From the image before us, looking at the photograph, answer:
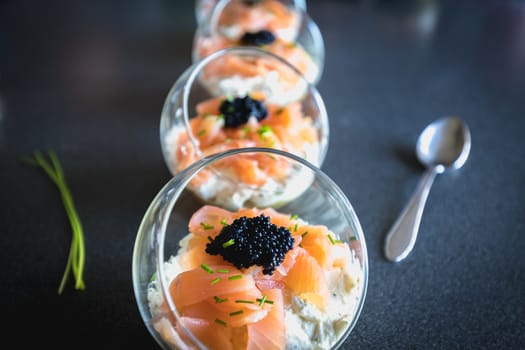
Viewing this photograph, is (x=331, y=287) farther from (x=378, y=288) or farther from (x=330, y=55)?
(x=330, y=55)

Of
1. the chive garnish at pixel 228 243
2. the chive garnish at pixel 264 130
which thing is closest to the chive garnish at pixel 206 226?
the chive garnish at pixel 228 243

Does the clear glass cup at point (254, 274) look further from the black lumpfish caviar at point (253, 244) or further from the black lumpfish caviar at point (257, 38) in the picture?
the black lumpfish caviar at point (257, 38)

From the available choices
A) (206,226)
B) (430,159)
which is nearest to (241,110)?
(206,226)

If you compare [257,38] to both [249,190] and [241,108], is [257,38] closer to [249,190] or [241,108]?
[241,108]

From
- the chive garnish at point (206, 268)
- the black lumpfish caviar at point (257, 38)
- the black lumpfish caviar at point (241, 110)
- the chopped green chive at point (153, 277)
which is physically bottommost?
the chopped green chive at point (153, 277)

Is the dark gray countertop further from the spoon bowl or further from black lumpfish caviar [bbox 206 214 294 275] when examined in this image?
black lumpfish caviar [bbox 206 214 294 275]

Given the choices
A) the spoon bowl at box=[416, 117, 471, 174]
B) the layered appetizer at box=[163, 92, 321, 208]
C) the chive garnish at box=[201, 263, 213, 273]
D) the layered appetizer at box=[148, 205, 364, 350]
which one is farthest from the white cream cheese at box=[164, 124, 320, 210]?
the spoon bowl at box=[416, 117, 471, 174]
